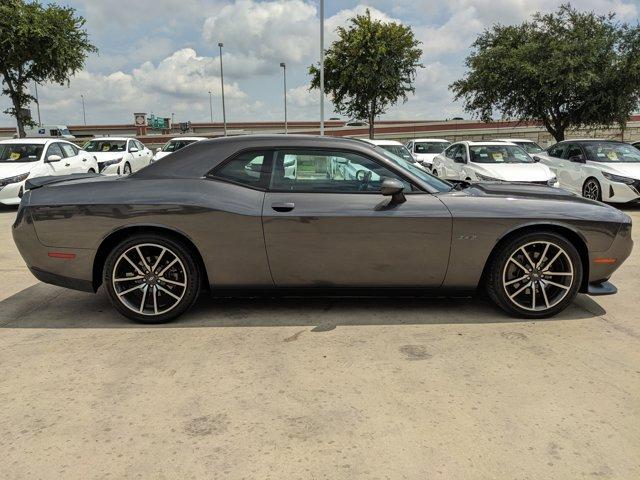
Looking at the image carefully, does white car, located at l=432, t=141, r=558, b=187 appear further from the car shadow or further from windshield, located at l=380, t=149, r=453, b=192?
windshield, located at l=380, t=149, r=453, b=192

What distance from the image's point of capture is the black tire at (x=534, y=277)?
4.03 metres

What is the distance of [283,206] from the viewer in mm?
3930

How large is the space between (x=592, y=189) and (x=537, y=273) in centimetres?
809

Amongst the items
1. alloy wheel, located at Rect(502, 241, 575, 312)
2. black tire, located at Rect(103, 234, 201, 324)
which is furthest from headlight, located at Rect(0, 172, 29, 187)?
alloy wheel, located at Rect(502, 241, 575, 312)

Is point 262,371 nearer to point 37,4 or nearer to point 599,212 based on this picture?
point 599,212

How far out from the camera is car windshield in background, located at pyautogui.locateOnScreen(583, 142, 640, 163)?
1116cm

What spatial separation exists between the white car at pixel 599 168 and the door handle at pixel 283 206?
893 centimetres

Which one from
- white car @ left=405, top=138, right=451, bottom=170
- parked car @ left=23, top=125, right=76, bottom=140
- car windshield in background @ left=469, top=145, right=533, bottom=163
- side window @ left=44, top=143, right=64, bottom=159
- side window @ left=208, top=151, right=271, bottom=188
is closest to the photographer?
side window @ left=208, top=151, right=271, bottom=188

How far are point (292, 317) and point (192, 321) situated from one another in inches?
31.5

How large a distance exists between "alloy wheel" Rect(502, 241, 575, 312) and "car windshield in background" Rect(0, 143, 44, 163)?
11.1 meters

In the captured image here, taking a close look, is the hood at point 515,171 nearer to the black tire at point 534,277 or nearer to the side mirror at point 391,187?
the black tire at point 534,277

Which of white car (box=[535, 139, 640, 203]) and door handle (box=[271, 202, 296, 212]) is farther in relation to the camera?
white car (box=[535, 139, 640, 203])

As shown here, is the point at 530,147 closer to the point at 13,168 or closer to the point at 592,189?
the point at 592,189

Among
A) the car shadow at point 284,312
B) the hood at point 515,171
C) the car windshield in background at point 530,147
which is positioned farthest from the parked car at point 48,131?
the car shadow at point 284,312
